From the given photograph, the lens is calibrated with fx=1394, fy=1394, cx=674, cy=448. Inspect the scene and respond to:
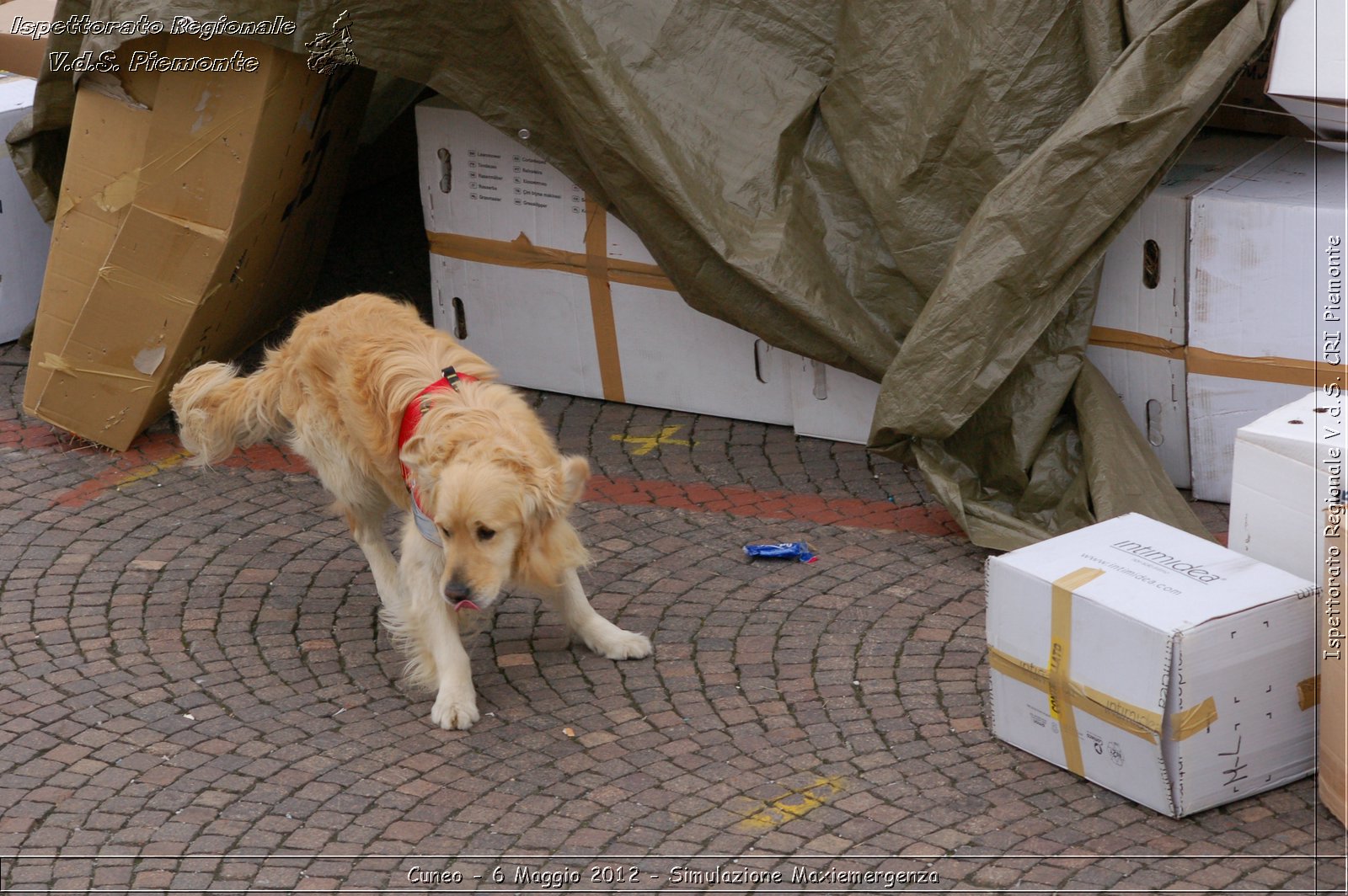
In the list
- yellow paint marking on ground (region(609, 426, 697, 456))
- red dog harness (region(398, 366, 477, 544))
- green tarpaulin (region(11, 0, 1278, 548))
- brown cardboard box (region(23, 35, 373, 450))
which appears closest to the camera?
red dog harness (region(398, 366, 477, 544))

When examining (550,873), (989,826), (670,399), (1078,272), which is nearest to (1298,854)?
(989,826)

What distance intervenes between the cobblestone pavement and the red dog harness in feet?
2.17

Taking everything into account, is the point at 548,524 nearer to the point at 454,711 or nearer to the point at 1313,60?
the point at 454,711

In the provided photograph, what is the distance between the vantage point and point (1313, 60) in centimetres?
480

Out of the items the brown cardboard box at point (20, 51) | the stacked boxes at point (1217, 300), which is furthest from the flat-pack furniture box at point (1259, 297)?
the brown cardboard box at point (20, 51)

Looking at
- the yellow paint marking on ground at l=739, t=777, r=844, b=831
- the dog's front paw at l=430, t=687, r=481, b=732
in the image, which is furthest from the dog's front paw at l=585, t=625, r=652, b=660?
the yellow paint marking on ground at l=739, t=777, r=844, b=831

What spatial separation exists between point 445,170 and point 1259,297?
3.69 meters

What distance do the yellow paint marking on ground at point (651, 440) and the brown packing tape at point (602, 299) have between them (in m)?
0.33

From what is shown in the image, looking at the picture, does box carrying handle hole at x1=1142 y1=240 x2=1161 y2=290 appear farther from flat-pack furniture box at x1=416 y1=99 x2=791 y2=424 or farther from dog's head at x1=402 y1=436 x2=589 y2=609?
dog's head at x1=402 y1=436 x2=589 y2=609

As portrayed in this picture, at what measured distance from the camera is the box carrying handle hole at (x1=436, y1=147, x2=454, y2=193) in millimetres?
6680

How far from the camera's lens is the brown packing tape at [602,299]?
638cm

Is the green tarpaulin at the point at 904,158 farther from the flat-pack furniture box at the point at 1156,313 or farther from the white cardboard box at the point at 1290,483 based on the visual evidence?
the white cardboard box at the point at 1290,483

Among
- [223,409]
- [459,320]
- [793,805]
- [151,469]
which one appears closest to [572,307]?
[459,320]

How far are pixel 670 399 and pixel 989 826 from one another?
319 cm
